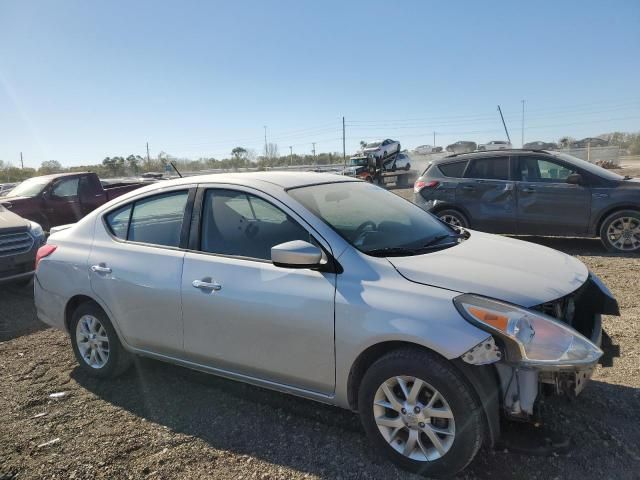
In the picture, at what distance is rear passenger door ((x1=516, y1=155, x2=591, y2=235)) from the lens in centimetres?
802

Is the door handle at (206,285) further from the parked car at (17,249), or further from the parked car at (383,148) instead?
the parked car at (383,148)

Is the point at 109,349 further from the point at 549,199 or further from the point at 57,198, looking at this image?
the point at 57,198

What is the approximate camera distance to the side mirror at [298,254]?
112 inches

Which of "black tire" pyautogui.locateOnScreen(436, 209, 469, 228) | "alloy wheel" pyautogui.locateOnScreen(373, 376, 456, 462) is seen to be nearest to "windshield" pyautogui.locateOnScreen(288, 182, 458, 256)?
"alloy wheel" pyautogui.locateOnScreen(373, 376, 456, 462)

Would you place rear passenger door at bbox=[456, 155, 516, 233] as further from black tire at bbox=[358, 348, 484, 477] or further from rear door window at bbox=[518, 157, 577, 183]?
black tire at bbox=[358, 348, 484, 477]

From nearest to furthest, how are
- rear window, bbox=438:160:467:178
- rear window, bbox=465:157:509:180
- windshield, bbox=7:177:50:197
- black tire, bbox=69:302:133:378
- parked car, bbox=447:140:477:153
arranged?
black tire, bbox=69:302:133:378 → rear window, bbox=465:157:509:180 → rear window, bbox=438:160:467:178 → windshield, bbox=7:177:50:197 → parked car, bbox=447:140:477:153

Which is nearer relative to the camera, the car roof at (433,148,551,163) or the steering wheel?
the steering wheel

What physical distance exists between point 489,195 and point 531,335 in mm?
6644

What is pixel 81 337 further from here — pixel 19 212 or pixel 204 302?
pixel 19 212

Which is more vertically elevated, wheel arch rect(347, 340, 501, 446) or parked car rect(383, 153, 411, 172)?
parked car rect(383, 153, 411, 172)

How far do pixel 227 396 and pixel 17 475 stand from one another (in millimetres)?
1378

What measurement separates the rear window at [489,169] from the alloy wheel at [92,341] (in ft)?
22.5

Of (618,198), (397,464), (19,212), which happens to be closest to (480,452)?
(397,464)

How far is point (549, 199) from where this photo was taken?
8188 mm
